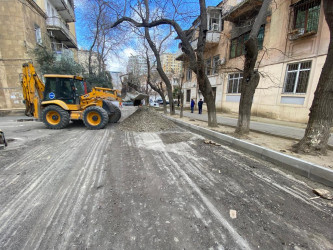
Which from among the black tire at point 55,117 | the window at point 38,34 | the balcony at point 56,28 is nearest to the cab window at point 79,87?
the black tire at point 55,117

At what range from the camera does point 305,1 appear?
8.55 m

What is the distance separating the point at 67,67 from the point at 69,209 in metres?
15.0

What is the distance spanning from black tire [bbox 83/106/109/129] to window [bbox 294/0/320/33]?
40.0 ft

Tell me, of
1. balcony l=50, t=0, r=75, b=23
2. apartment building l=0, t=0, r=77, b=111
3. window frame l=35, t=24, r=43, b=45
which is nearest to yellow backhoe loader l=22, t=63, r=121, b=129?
apartment building l=0, t=0, r=77, b=111

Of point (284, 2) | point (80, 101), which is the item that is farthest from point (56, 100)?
point (284, 2)

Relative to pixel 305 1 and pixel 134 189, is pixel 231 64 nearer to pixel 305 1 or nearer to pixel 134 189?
pixel 305 1

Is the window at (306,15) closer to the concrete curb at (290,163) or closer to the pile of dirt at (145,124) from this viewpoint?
the concrete curb at (290,163)

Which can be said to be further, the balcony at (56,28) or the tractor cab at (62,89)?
the balcony at (56,28)

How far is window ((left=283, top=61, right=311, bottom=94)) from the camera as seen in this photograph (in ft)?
29.0

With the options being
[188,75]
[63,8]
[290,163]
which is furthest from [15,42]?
[290,163]

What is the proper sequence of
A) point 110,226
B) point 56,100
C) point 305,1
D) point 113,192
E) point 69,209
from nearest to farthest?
point 110,226 < point 69,209 < point 113,192 < point 56,100 < point 305,1

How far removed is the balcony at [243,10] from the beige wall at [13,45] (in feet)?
55.1

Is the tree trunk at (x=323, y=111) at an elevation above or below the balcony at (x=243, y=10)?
below

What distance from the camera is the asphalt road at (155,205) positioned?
1654 millimetres
